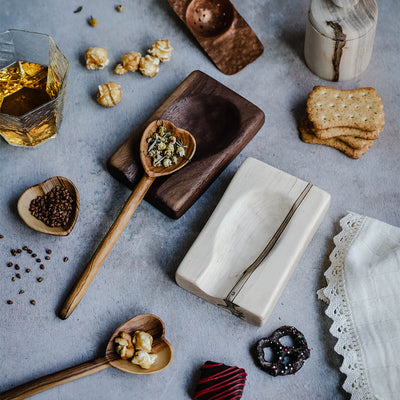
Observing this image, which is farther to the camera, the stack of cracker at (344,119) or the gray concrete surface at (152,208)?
the stack of cracker at (344,119)

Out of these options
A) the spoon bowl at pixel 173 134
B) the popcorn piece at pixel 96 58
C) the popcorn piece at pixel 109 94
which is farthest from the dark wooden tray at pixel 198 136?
the popcorn piece at pixel 96 58

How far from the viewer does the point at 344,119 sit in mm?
1453

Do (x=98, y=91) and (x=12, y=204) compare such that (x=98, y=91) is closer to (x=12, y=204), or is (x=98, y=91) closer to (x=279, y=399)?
(x=12, y=204)

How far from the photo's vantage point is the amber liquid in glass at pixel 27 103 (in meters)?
1.40

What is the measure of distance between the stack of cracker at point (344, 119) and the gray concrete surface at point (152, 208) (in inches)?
1.3

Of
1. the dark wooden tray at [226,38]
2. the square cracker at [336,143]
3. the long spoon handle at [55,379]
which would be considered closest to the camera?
the long spoon handle at [55,379]

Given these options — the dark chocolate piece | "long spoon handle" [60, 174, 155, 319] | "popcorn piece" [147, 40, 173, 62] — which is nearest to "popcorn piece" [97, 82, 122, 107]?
"popcorn piece" [147, 40, 173, 62]

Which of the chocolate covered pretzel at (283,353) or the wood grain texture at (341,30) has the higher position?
the wood grain texture at (341,30)

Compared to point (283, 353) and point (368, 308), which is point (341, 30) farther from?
point (283, 353)

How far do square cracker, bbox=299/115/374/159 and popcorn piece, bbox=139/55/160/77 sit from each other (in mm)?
430

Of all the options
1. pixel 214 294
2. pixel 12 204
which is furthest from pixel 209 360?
pixel 12 204

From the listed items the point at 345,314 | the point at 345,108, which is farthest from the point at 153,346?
the point at 345,108

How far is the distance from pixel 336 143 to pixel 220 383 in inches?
26.5

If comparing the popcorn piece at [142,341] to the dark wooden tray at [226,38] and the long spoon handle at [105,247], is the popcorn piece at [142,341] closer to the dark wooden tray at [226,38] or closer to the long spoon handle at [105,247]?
the long spoon handle at [105,247]
